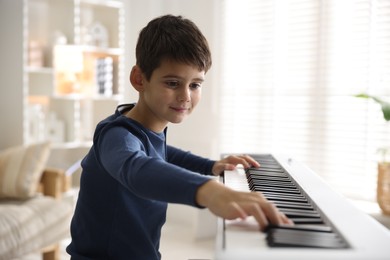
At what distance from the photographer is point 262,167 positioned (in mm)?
1172

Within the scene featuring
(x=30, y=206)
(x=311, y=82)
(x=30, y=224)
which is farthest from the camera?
(x=311, y=82)

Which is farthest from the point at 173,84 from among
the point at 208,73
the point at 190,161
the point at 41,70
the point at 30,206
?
the point at 208,73

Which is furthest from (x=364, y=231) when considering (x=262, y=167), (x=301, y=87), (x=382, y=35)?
(x=301, y=87)

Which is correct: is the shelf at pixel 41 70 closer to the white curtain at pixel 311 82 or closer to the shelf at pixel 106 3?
the shelf at pixel 106 3

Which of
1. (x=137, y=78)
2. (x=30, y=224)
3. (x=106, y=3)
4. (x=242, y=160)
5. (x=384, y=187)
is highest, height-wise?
(x=106, y=3)

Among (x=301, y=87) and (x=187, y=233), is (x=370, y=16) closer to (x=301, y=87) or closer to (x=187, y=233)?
(x=301, y=87)

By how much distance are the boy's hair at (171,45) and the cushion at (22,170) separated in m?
1.95

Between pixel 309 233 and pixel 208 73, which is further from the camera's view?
pixel 208 73

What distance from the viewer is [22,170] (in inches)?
113

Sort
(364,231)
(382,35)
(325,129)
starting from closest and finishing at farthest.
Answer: (364,231)
(382,35)
(325,129)

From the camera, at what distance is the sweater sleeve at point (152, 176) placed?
69cm

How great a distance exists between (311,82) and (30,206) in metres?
2.13

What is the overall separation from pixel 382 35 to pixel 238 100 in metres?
1.29

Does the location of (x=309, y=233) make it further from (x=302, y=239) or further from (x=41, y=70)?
(x=41, y=70)
